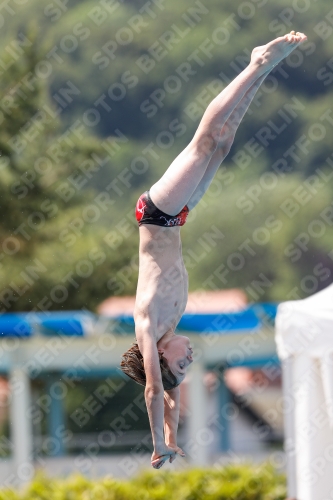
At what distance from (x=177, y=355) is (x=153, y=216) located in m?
0.67

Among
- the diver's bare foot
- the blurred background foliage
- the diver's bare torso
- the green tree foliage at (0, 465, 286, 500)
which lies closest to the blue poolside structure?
the green tree foliage at (0, 465, 286, 500)

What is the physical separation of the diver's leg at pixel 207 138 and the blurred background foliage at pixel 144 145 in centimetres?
1168

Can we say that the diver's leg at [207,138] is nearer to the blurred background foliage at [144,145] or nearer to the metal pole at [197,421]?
the metal pole at [197,421]

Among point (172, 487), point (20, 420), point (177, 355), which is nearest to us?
point (177, 355)

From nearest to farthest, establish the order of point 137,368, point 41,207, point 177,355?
point 177,355 < point 137,368 < point 41,207

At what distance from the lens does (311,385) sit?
602 cm

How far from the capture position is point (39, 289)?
17578 millimetres

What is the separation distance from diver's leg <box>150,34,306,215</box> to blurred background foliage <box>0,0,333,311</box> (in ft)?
38.3

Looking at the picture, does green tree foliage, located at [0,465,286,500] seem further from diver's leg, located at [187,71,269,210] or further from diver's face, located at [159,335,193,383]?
diver's leg, located at [187,71,269,210]

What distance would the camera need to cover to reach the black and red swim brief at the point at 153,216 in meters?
3.92

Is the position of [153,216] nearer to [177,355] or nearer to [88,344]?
[177,355]

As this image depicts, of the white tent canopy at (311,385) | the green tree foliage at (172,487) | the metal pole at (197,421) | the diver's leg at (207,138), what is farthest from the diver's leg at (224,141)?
the metal pole at (197,421)

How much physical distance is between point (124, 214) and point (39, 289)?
299 inches

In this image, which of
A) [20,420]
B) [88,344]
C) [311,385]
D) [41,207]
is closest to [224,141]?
[311,385]
